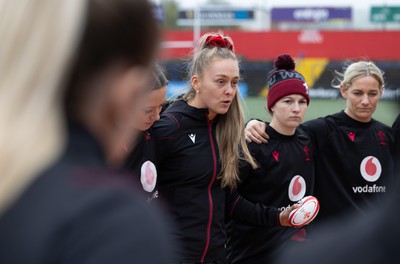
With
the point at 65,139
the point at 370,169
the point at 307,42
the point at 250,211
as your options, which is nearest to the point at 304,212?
the point at 250,211

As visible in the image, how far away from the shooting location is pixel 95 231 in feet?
3.54

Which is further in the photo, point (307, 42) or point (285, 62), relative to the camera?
point (307, 42)

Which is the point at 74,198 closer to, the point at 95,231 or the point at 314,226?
the point at 95,231

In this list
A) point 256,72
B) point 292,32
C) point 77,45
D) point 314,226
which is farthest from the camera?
point 292,32

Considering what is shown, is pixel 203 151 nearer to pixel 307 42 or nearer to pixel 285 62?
pixel 285 62

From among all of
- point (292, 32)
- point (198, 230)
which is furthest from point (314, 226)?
point (292, 32)

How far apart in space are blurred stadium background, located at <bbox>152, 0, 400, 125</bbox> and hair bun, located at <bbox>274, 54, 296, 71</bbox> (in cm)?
945

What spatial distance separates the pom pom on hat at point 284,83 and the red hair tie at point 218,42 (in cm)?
52

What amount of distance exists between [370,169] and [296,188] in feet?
2.47

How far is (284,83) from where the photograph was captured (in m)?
5.19

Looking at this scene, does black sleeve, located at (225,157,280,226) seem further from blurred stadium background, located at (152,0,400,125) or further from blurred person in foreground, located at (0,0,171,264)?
blurred stadium background, located at (152,0,400,125)

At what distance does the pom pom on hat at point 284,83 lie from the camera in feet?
17.0

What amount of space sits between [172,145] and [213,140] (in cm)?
34

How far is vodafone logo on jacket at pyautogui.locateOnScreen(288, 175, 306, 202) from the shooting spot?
4.97 m
